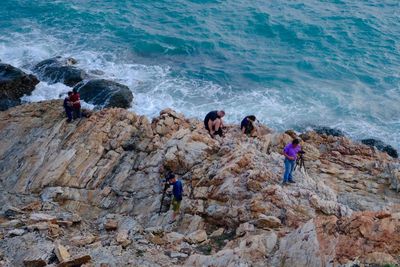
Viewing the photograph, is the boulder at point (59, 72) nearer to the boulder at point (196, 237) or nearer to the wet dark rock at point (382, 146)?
the wet dark rock at point (382, 146)

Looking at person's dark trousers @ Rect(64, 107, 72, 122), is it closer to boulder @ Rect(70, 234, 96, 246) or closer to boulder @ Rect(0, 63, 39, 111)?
boulder @ Rect(0, 63, 39, 111)

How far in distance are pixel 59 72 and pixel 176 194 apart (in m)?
20.0

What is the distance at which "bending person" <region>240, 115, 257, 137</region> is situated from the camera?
2105 centimetres

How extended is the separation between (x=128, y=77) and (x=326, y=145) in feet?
54.4

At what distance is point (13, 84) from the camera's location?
97.4 ft

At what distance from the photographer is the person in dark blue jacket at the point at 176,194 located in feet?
52.5

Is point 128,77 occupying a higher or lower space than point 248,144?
lower

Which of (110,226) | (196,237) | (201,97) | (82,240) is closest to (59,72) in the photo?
(201,97)

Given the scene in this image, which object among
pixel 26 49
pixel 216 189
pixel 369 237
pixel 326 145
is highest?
pixel 369 237

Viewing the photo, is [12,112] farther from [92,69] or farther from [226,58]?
[226,58]

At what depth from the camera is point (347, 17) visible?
153 feet

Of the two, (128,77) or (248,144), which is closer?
(248,144)

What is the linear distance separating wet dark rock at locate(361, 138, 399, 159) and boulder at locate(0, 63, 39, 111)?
21644mm

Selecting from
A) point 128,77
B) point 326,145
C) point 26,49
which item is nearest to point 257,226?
point 326,145
